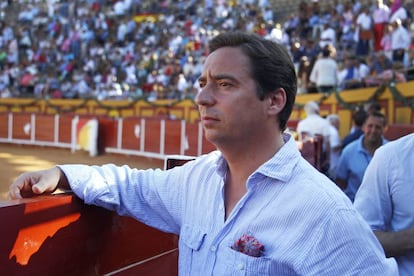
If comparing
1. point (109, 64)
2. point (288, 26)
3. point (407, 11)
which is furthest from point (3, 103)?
point (407, 11)

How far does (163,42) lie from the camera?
18141mm

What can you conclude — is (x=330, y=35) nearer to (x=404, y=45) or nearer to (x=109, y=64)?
(x=404, y=45)

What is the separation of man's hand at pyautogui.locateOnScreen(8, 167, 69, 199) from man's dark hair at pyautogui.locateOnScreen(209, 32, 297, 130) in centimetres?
63

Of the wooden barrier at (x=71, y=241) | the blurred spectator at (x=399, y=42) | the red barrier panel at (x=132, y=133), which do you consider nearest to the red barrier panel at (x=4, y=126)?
the red barrier panel at (x=132, y=133)

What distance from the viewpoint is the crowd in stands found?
33.4 ft

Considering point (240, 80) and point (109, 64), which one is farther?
point (109, 64)

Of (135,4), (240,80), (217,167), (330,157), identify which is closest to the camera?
(240,80)

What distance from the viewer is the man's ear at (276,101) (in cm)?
138

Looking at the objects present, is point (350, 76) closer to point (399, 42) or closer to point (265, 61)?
point (399, 42)

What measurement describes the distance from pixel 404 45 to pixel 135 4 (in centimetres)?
1489

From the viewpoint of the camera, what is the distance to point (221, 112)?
1353 mm

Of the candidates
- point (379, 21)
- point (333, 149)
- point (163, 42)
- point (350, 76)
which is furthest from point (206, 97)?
point (163, 42)

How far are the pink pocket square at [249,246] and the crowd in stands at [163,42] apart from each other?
804 cm

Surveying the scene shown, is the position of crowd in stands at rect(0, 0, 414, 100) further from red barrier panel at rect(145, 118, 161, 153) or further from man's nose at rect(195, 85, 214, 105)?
man's nose at rect(195, 85, 214, 105)
